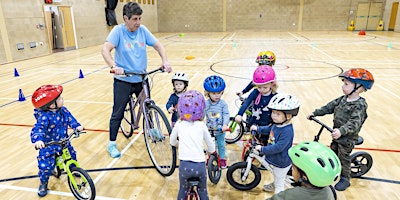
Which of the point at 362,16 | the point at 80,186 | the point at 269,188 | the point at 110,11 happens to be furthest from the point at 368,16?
the point at 80,186

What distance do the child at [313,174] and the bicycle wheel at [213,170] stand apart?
1234 millimetres

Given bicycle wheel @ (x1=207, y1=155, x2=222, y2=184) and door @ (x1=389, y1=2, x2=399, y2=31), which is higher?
door @ (x1=389, y1=2, x2=399, y2=31)

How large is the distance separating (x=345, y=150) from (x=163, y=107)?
338 cm

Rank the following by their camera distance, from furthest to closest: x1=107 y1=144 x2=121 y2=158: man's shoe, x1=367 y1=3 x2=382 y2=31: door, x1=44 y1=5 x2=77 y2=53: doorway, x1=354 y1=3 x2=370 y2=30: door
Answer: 1. x1=354 y1=3 x2=370 y2=30: door
2. x1=367 y1=3 x2=382 y2=31: door
3. x1=44 y1=5 x2=77 y2=53: doorway
4. x1=107 y1=144 x2=121 y2=158: man's shoe

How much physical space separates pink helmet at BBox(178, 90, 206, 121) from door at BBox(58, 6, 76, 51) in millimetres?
13573

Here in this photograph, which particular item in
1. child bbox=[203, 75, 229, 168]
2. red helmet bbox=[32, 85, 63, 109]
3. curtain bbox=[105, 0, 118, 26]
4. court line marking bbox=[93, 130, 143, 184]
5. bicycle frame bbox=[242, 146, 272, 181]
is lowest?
court line marking bbox=[93, 130, 143, 184]

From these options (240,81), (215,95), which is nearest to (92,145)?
(215,95)

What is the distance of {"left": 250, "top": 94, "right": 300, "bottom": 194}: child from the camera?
229cm

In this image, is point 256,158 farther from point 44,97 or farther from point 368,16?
point 368,16

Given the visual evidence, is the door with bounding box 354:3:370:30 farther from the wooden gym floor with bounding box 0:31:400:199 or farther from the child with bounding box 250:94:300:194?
the child with bounding box 250:94:300:194

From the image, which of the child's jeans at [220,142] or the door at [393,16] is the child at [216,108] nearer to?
the child's jeans at [220,142]

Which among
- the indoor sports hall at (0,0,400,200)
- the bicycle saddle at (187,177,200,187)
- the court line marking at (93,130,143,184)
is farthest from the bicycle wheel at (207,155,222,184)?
the court line marking at (93,130,143,184)

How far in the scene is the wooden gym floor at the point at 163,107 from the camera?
2.89 metres

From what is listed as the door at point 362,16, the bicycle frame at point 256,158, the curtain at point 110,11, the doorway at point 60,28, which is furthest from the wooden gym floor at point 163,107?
the door at point 362,16
